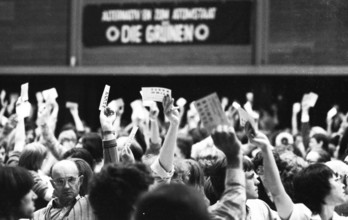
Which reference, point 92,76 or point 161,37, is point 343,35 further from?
point 92,76

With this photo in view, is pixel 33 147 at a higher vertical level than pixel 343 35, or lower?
lower

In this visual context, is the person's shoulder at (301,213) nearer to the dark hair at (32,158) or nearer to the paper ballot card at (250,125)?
the paper ballot card at (250,125)

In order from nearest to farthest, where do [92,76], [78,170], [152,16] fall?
1. [78,170]
2. [152,16]
3. [92,76]

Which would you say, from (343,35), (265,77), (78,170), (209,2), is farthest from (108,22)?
(78,170)

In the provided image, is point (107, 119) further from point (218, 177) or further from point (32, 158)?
point (32, 158)

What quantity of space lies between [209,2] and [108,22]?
2.05m

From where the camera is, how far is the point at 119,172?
4547 mm

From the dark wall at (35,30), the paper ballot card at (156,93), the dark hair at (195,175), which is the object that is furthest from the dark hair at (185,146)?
the dark wall at (35,30)

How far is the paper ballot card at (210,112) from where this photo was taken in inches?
162

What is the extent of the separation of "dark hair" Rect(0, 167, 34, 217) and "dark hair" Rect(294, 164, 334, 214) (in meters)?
1.86

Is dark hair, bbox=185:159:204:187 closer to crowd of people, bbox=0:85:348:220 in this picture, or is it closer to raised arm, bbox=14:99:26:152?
A: crowd of people, bbox=0:85:348:220

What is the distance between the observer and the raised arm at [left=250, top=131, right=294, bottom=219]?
4.64 metres

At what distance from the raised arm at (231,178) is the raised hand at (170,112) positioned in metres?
1.57

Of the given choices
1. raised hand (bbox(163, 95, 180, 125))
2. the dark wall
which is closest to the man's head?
raised hand (bbox(163, 95, 180, 125))
